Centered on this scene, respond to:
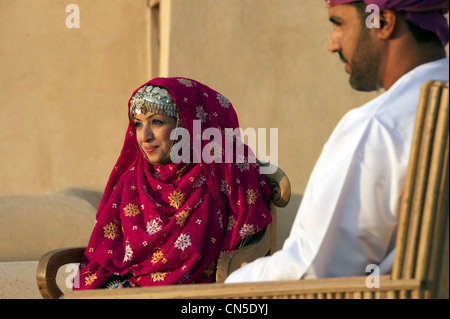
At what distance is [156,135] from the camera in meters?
3.37

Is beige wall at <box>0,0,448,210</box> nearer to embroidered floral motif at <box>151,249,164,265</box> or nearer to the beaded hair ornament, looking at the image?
the beaded hair ornament

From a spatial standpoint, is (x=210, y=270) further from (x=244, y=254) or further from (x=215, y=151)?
(x=215, y=151)

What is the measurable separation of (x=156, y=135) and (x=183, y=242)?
0.52m

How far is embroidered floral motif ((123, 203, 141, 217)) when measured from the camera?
11.2 ft

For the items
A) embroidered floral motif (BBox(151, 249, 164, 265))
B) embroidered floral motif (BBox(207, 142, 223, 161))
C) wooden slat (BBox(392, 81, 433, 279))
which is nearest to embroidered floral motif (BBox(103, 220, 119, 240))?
embroidered floral motif (BBox(151, 249, 164, 265))

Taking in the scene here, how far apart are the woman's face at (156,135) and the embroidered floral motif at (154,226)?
0.28 metres

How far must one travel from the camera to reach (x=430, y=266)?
5.25 ft

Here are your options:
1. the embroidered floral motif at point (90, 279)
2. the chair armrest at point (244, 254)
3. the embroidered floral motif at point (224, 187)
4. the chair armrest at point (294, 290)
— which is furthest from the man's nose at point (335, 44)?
the embroidered floral motif at point (90, 279)

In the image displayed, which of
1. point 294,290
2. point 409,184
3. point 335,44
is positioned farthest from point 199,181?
point 409,184

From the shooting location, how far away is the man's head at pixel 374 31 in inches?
75.2

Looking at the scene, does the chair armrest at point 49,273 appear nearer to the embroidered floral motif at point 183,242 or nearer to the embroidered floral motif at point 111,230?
the embroidered floral motif at point 111,230

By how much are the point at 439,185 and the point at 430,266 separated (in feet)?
0.59

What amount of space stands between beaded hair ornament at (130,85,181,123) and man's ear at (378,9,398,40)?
5.21ft

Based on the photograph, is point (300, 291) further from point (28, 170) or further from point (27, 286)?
point (28, 170)
